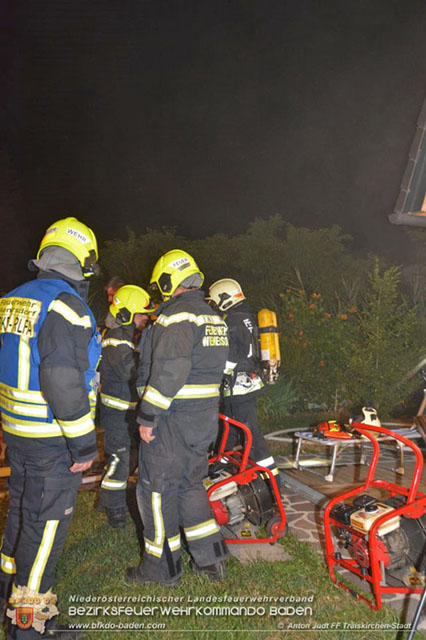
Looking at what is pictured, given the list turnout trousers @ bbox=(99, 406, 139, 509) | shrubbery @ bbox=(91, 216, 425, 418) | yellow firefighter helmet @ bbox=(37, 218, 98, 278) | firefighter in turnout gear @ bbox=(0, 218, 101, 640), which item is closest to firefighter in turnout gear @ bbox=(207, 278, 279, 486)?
turnout trousers @ bbox=(99, 406, 139, 509)

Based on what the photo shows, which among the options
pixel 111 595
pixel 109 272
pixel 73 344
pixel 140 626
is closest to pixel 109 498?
pixel 111 595

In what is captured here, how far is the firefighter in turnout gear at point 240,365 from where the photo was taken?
4.87m

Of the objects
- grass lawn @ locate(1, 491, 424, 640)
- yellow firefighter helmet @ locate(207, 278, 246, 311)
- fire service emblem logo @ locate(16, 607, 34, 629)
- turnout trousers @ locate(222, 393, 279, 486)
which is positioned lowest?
grass lawn @ locate(1, 491, 424, 640)

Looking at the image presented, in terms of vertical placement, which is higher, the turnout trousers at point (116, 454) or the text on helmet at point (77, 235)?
the text on helmet at point (77, 235)

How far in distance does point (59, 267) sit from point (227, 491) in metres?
2.42

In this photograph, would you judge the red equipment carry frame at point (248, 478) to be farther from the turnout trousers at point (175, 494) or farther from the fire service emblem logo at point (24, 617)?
the fire service emblem logo at point (24, 617)

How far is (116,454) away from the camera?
4.75 metres

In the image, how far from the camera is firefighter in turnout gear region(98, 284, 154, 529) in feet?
15.5

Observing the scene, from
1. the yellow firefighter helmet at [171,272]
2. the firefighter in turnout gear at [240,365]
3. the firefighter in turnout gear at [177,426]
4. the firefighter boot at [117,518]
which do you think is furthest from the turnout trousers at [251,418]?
the yellow firefighter helmet at [171,272]

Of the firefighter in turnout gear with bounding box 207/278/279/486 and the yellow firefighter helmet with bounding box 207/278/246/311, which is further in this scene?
the yellow firefighter helmet with bounding box 207/278/246/311

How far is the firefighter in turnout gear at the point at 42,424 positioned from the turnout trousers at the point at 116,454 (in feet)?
5.58

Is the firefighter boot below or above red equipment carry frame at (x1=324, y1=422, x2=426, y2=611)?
below

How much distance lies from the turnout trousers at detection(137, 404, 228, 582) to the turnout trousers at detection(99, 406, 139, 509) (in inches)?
42.3

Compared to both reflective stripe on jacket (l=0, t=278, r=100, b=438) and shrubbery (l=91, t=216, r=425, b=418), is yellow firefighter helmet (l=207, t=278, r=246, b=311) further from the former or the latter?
shrubbery (l=91, t=216, r=425, b=418)
